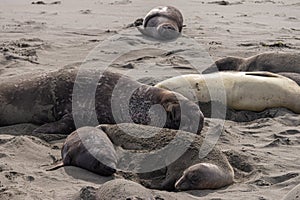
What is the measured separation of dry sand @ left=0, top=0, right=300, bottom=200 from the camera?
165 inches

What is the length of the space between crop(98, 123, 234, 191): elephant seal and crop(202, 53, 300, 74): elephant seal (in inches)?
115

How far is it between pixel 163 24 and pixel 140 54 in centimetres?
183

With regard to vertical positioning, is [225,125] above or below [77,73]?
below

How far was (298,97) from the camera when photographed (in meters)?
6.14

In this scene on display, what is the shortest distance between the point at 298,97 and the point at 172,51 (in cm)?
298

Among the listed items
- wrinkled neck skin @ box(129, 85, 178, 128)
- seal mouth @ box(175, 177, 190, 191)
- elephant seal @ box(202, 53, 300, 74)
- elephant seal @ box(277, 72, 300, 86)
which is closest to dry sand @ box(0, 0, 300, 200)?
seal mouth @ box(175, 177, 190, 191)

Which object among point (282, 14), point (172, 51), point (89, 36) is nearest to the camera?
point (172, 51)

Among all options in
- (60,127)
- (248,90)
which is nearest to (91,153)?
(60,127)

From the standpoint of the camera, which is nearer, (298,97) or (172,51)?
(298,97)

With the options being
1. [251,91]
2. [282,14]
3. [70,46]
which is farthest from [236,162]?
[282,14]

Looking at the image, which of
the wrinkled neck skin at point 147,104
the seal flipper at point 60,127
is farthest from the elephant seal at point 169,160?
the seal flipper at point 60,127

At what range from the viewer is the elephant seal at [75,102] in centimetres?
555

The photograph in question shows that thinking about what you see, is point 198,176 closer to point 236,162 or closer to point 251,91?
point 236,162

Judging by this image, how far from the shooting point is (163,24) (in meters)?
10.2
